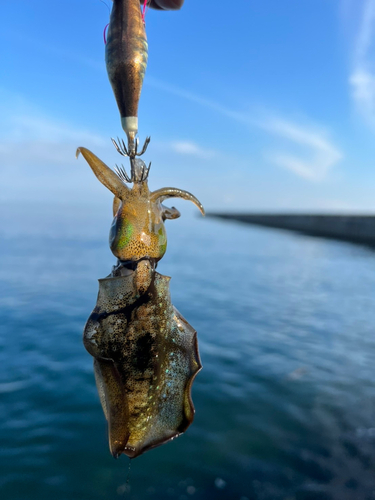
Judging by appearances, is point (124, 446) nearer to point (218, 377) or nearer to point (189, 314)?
point (218, 377)

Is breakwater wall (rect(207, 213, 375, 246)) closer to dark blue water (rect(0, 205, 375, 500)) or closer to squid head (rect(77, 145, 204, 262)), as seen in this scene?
dark blue water (rect(0, 205, 375, 500))

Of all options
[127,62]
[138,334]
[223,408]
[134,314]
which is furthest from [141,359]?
[223,408]

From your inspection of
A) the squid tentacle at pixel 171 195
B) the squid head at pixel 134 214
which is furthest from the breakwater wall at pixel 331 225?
the squid head at pixel 134 214

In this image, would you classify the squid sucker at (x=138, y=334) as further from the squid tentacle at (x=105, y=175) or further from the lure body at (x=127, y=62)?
the lure body at (x=127, y=62)

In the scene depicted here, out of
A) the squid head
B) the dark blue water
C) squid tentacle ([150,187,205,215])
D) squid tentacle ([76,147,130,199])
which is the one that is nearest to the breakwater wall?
the dark blue water

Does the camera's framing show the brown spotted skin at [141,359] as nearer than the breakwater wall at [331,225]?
Yes
